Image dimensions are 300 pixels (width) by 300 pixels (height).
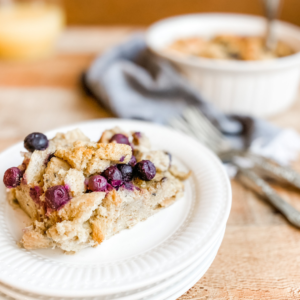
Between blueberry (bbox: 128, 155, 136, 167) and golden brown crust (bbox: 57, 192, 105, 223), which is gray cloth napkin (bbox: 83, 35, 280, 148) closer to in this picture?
blueberry (bbox: 128, 155, 136, 167)

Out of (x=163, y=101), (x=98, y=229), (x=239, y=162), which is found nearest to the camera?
Result: (x=98, y=229)

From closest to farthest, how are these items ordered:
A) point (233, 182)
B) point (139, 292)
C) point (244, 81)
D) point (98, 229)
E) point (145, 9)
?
1. point (139, 292)
2. point (98, 229)
3. point (233, 182)
4. point (244, 81)
5. point (145, 9)

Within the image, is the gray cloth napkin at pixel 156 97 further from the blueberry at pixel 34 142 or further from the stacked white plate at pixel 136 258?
the blueberry at pixel 34 142

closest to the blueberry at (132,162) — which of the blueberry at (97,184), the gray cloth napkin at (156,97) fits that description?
the blueberry at (97,184)

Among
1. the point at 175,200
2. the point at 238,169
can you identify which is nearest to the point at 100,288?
the point at 175,200

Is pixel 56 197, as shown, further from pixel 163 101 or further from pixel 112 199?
pixel 163 101

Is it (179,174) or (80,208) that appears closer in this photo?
(80,208)

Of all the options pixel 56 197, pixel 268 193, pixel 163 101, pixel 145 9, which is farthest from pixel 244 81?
pixel 145 9

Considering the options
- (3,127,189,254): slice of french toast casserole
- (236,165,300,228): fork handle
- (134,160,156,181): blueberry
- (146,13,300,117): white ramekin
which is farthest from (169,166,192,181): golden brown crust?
(146,13,300,117): white ramekin
